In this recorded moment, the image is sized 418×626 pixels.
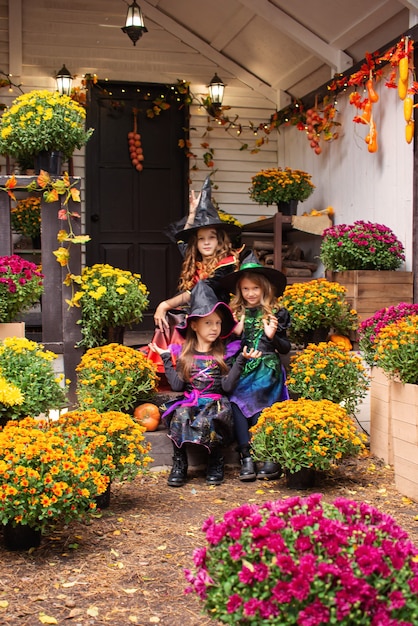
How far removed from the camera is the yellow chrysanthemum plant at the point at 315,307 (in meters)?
6.72

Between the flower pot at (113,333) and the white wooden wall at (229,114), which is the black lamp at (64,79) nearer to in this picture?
the white wooden wall at (229,114)

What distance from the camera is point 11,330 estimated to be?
224 inches

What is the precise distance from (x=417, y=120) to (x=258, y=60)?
349 centimetres

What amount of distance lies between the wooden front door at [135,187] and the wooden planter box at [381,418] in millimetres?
5149

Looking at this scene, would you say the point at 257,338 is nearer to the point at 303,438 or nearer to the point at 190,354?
the point at 190,354

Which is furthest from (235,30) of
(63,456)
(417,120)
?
(63,456)

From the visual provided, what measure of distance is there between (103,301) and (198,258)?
772 millimetres

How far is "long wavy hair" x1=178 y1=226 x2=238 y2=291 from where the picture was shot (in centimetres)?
596

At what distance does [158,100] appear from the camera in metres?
10.5

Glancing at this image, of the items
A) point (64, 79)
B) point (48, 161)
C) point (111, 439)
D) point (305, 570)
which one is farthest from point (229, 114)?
point (305, 570)

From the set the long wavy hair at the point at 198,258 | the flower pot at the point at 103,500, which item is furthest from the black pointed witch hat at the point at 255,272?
the flower pot at the point at 103,500

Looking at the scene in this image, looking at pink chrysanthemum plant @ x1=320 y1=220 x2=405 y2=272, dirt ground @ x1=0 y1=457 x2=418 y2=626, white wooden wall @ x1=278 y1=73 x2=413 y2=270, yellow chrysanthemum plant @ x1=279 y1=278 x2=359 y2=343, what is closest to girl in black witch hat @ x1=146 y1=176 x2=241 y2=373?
yellow chrysanthemum plant @ x1=279 y1=278 x2=359 y2=343

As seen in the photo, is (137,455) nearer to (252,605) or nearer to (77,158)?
(252,605)

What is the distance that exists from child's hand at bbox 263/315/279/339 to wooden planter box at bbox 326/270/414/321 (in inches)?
81.7
